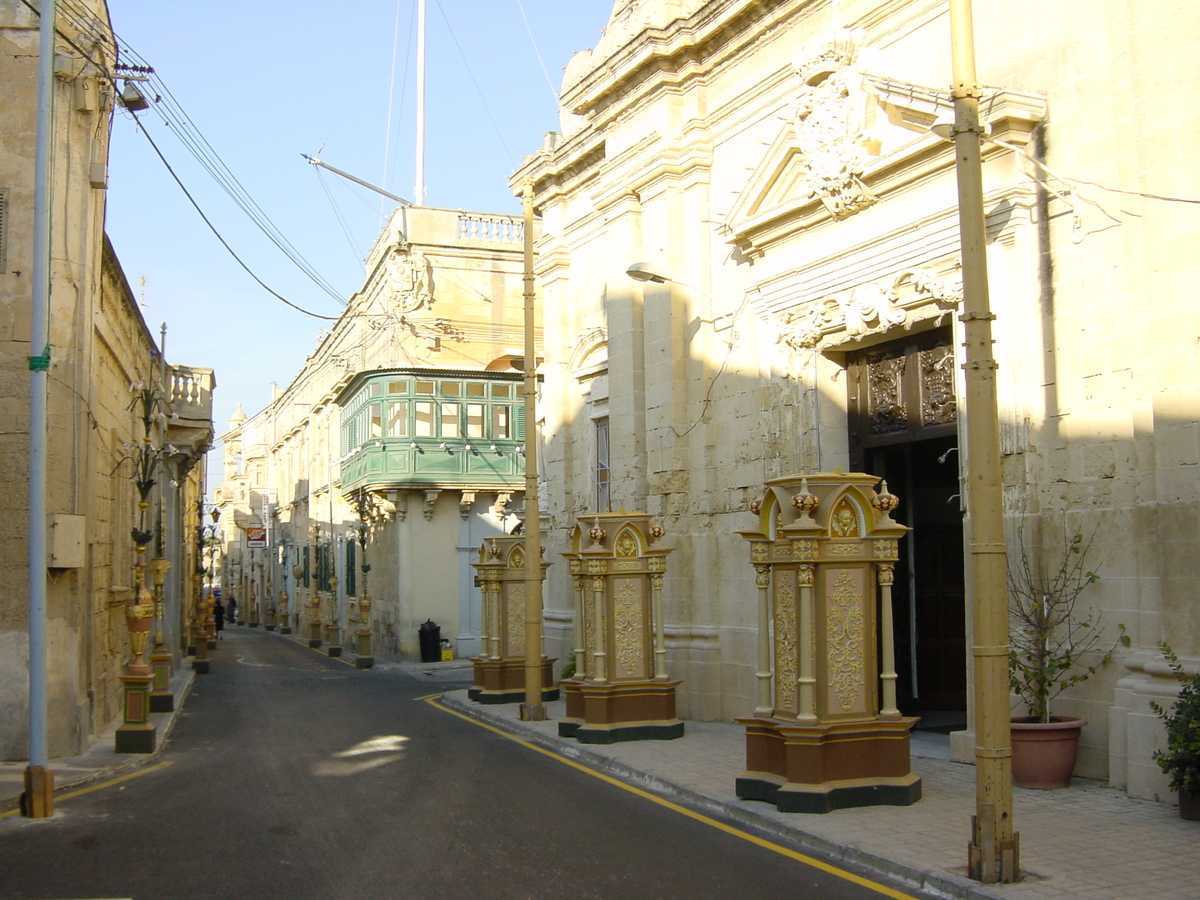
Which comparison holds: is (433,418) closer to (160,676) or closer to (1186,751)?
(160,676)

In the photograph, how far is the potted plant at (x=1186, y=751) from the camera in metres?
7.95

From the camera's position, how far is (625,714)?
45.2 feet

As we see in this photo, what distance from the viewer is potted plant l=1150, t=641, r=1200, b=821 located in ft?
26.1

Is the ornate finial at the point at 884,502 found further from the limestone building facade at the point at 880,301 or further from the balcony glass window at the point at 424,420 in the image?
the balcony glass window at the point at 424,420

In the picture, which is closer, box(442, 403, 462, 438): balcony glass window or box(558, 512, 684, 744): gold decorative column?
box(558, 512, 684, 744): gold decorative column

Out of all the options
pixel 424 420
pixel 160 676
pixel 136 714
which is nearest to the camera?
pixel 136 714

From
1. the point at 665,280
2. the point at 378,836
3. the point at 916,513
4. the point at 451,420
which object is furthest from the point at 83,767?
the point at 451,420

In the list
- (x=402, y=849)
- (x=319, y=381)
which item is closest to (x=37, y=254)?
(x=402, y=849)

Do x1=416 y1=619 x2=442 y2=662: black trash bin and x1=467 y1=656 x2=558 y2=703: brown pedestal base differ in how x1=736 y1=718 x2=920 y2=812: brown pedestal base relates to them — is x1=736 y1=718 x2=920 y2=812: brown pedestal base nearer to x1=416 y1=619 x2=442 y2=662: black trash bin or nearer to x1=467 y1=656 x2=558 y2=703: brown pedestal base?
x1=467 y1=656 x2=558 y2=703: brown pedestal base

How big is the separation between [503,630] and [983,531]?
41.8 ft

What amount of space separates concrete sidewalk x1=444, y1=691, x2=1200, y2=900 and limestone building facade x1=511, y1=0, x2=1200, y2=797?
2.14ft

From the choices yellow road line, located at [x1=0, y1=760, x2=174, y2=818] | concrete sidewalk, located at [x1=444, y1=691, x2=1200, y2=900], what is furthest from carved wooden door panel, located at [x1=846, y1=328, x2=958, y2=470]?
yellow road line, located at [x1=0, y1=760, x2=174, y2=818]

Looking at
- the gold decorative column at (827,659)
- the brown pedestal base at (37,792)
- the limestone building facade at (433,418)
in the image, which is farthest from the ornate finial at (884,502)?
the limestone building facade at (433,418)

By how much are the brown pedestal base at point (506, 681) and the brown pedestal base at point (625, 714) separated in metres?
4.56
